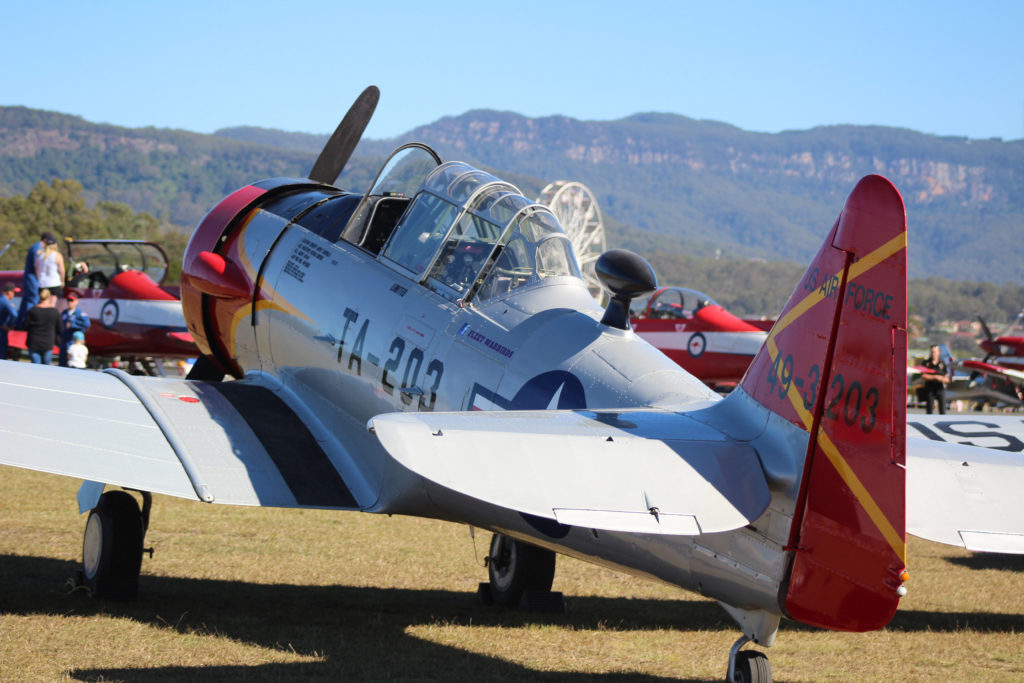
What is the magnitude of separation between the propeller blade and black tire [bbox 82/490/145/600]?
15.2 ft

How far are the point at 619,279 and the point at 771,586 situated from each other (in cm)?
171

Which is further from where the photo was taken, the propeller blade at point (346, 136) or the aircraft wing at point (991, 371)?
the aircraft wing at point (991, 371)

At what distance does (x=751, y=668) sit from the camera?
369 cm

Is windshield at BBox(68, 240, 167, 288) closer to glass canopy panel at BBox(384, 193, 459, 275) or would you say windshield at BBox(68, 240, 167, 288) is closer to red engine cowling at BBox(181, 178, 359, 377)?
red engine cowling at BBox(181, 178, 359, 377)

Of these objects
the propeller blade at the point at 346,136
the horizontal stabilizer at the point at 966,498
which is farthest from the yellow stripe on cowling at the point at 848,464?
the propeller blade at the point at 346,136

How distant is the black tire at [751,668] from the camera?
12.1 feet

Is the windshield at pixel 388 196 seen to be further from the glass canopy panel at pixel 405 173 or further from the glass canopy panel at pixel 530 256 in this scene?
the glass canopy panel at pixel 530 256

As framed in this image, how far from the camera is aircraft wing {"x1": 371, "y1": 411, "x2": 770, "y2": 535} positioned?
2.95 meters

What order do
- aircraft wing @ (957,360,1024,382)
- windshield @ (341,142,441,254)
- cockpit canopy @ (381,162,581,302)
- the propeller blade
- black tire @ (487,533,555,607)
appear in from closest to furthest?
cockpit canopy @ (381,162,581,302) → black tire @ (487,533,555,607) → windshield @ (341,142,441,254) → the propeller blade → aircraft wing @ (957,360,1024,382)

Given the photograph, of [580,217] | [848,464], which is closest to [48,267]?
[848,464]

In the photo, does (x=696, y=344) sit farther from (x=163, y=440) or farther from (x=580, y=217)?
(x=580, y=217)

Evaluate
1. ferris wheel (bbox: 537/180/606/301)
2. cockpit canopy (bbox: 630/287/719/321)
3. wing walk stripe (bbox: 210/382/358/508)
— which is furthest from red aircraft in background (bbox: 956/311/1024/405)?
ferris wheel (bbox: 537/180/606/301)

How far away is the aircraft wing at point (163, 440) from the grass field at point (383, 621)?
0.77 metres

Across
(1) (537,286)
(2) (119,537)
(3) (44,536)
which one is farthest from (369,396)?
(3) (44,536)
